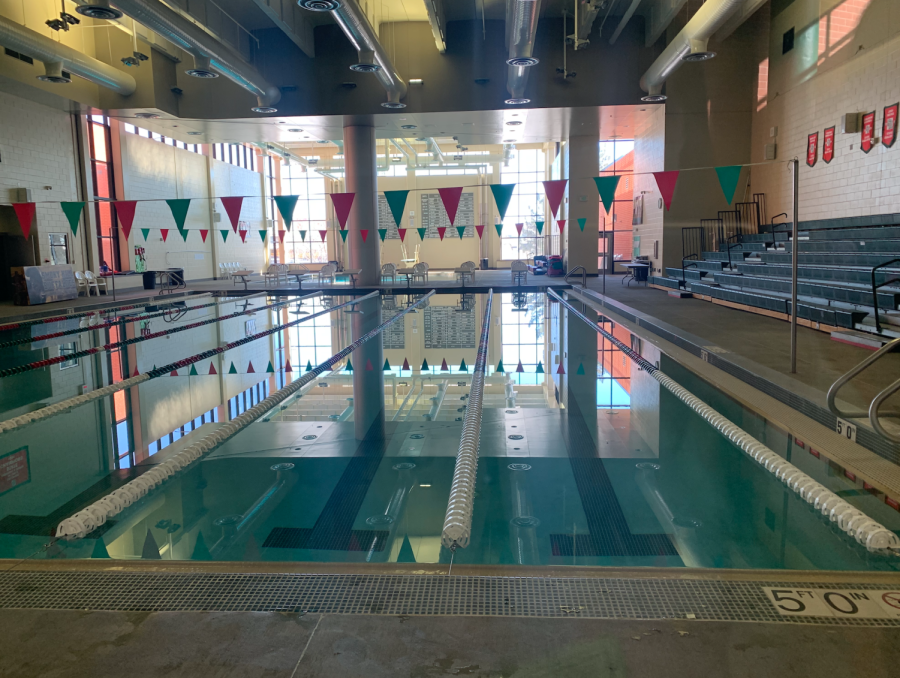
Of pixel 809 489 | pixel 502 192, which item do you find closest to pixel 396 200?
pixel 502 192

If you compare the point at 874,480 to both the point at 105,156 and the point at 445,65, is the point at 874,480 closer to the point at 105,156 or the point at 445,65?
the point at 445,65

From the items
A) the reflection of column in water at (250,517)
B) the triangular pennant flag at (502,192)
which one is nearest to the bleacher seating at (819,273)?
the triangular pennant flag at (502,192)

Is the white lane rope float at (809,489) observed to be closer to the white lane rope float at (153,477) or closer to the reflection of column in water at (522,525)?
the reflection of column in water at (522,525)

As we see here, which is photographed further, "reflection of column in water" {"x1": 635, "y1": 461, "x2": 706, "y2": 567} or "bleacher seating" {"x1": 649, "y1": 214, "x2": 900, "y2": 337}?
"bleacher seating" {"x1": 649, "y1": 214, "x2": 900, "y2": 337}

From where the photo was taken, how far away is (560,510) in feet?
9.23

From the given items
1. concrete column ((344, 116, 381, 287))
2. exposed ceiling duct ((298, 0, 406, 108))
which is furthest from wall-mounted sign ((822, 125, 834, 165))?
concrete column ((344, 116, 381, 287))

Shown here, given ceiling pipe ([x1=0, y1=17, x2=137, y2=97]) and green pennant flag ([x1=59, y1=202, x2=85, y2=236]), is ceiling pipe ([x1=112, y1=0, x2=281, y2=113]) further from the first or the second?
green pennant flag ([x1=59, y1=202, x2=85, y2=236])

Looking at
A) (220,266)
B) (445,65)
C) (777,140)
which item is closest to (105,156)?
(220,266)

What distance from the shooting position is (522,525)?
8.72ft

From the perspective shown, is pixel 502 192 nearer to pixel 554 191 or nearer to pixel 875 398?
pixel 554 191

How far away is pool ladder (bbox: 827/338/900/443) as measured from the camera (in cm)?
258

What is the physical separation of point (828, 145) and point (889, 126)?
1640 mm

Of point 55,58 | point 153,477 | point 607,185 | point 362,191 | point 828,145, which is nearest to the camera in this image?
point 153,477

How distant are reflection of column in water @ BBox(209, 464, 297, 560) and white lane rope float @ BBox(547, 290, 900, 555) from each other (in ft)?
7.97
